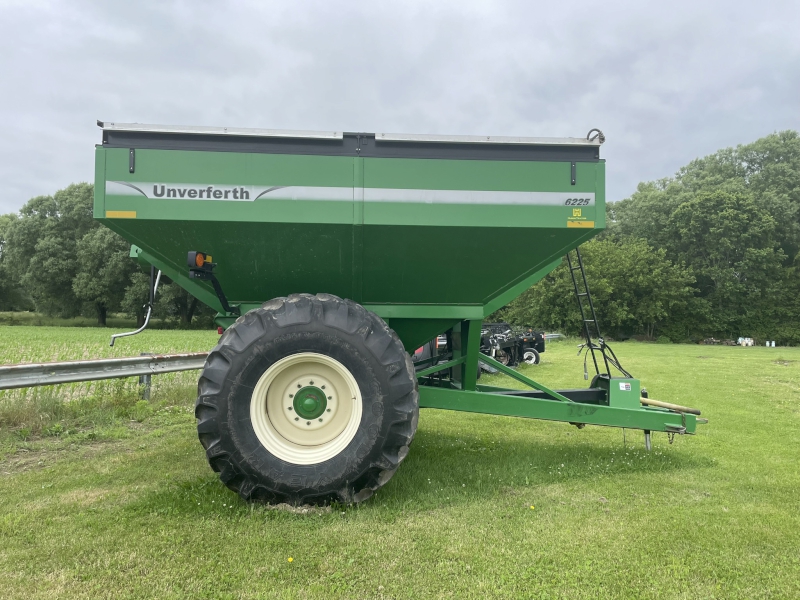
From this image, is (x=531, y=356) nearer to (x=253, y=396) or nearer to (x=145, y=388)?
(x=145, y=388)

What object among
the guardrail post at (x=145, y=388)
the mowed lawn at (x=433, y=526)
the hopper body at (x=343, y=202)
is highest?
the hopper body at (x=343, y=202)

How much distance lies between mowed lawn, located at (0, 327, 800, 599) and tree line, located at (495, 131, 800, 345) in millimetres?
30459

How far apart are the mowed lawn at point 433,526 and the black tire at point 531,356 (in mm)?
10469

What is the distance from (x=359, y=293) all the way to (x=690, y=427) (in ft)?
10.3

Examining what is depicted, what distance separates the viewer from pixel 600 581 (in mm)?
2445

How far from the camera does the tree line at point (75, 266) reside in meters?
39.5

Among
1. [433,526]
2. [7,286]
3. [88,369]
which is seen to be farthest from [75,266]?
[433,526]

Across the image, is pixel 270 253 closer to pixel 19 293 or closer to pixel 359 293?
pixel 359 293

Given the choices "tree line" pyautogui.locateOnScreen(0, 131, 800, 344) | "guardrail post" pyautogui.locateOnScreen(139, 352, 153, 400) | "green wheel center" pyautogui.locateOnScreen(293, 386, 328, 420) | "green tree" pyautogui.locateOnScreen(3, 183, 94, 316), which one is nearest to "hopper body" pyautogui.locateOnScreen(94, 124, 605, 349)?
"green wheel center" pyautogui.locateOnScreen(293, 386, 328, 420)

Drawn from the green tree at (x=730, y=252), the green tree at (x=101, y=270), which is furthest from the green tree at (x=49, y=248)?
the green tree at (x=730, y=252)

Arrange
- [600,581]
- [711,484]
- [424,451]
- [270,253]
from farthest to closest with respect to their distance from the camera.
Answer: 1. [424,451]
2. [711,484]
3. [270,253]
4. [600,581]

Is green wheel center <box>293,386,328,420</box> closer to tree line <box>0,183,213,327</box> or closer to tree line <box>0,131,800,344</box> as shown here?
tree line <box>0,131,800,344</box>

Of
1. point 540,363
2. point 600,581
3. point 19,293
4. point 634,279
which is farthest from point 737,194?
point 19,293

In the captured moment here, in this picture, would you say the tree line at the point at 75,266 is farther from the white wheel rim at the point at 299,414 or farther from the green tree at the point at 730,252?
the green tree at the point at 730,252
